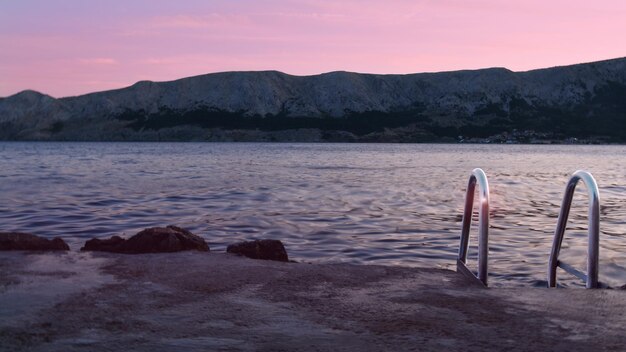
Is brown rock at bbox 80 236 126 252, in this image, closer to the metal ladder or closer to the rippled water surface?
the rippled water surface

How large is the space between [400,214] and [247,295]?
14.1 m

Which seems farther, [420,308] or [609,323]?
[420,308]

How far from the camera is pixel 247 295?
550cm

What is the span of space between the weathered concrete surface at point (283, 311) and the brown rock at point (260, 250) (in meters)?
1.49

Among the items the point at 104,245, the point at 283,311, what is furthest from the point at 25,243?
the point at 283,311

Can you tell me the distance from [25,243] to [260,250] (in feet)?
10.6

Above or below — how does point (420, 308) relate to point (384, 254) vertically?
above

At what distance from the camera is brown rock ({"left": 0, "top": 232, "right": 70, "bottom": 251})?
8125 millimetres

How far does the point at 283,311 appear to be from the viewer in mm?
4902

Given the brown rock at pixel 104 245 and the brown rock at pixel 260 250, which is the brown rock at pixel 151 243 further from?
the brown rock at pixel 260 250

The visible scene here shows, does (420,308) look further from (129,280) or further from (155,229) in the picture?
(155,229)

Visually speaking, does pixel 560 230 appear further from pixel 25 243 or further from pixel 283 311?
pixel 25 243

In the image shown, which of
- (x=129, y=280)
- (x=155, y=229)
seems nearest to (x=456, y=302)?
(x=129, y=280)

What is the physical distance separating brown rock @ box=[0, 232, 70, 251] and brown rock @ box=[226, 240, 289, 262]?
2.43 meters
